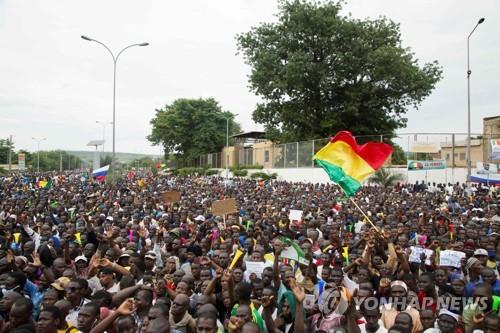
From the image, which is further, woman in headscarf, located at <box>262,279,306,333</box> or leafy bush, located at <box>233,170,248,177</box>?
leafy bush, located at <box>233,170,248,177</box>

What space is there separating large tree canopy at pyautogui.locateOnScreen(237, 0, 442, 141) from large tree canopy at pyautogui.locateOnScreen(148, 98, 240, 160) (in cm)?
2325

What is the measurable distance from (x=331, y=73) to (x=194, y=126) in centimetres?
2909

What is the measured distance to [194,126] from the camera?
59906 mm

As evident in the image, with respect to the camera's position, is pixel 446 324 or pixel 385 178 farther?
pixel 385 178

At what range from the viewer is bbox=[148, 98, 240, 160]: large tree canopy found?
5884cm

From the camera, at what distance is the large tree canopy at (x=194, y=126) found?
58.8 m

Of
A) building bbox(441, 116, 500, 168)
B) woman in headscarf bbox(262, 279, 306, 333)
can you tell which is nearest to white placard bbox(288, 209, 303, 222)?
woman in headscarf bbox(262, 279, 306, 333)

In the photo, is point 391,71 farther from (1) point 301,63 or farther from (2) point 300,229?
(2) point 300,229

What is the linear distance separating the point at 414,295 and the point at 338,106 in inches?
1233

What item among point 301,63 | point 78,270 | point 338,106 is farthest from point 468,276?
point 338,106

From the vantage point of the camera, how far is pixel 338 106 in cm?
3522

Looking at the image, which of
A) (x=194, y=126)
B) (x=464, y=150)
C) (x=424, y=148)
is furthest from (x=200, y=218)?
(x=194, y=126)

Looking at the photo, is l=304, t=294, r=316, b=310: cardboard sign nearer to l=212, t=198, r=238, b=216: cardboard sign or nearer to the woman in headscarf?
the woman in headscarf

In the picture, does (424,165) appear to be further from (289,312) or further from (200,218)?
(289,312)
